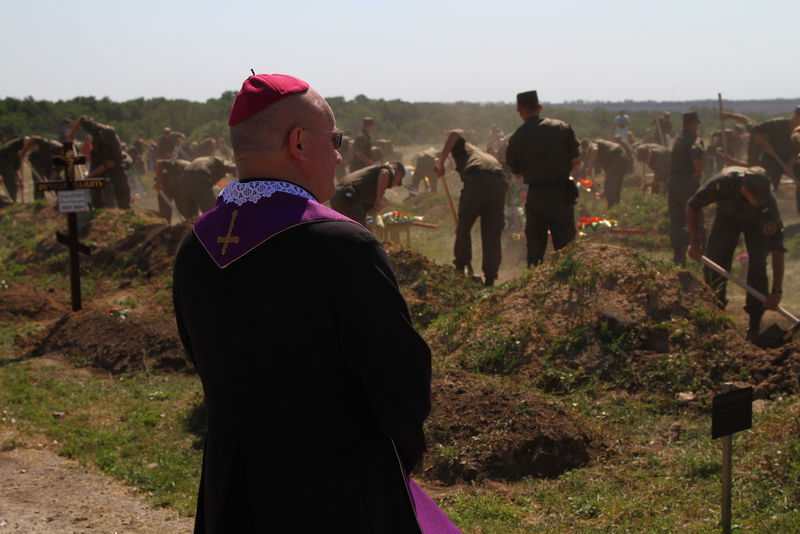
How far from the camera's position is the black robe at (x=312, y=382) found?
1958 mm

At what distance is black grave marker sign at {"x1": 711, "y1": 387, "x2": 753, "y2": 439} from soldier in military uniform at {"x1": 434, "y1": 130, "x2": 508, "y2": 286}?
6.26 m

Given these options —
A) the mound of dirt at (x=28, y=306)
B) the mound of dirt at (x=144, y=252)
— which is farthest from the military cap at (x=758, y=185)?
the mound of dirt at (x=28, y=306)

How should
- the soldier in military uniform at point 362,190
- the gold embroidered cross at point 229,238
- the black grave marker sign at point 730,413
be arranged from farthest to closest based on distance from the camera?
the soldier in military uniform at point 362,190 → the black grave marker sign at point 730,413 → the gold embroidered cross at point 229,238

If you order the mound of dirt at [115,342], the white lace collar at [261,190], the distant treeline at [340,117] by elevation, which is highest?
the distant treeline at [340,117]

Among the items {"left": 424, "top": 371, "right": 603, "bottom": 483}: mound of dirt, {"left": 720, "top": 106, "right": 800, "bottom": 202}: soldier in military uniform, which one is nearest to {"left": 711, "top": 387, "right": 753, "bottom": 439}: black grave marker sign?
{"left": 424, "top": 371, "right": 603, "bottom": 483}: mound of dirt

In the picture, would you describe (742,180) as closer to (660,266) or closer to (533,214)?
(660,266)

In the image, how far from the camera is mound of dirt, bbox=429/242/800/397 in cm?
644

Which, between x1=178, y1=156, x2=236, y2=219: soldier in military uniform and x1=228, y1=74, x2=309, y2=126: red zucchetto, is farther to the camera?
x1=178, y1=156, x2=236, y2=219: soldier in military uniform

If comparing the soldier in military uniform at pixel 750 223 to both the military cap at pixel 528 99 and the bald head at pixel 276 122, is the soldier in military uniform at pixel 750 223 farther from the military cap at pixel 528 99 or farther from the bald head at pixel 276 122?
the bald head at pixel 276 122

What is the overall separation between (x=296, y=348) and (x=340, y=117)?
52.3 meters

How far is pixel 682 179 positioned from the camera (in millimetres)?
12258

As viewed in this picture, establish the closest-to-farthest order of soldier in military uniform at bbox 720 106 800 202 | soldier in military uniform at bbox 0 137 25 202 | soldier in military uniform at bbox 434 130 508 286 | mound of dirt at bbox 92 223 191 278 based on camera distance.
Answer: soldier in military uniform at bbox 434 130 508 286
mound of dirt at bbox 92 223 191 278
soldier in military uniform at bbox 720 106 800 202
soldier in military uniform at bbox 0 137 25 202

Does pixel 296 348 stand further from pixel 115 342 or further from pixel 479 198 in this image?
pixel 479 198

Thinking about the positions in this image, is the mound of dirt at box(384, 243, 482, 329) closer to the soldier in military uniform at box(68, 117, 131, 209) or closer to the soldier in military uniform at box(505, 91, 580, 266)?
the soldier in military uniform at box(505, 91, 580, 266)
